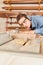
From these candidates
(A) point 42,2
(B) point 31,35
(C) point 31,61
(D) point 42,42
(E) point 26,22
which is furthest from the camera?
(A) point 42,2

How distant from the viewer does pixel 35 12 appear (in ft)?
9.85

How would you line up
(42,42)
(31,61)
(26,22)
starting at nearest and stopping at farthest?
(31,61), (42,42), (26,22)

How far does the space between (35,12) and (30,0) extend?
10.6 inches

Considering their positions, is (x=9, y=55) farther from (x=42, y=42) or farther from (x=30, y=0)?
(x=30, y=0)

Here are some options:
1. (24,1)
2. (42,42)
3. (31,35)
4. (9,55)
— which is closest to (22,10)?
(24,1)

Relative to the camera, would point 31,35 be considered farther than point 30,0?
No

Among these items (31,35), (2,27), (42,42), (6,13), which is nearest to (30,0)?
(6,13)

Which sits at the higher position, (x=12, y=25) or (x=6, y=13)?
(x=6, y=13)

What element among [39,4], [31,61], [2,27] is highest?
[39,4]

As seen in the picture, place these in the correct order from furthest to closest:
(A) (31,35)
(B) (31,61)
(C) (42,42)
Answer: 1. (A) (31,35)
2. (C) (42,42)
3. (B) (31,61)

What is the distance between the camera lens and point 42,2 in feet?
9.61

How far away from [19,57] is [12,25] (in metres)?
2.33

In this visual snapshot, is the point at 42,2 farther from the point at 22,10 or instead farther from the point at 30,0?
the point at 22,10

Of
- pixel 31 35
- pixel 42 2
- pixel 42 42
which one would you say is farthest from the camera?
pixel 42 2
